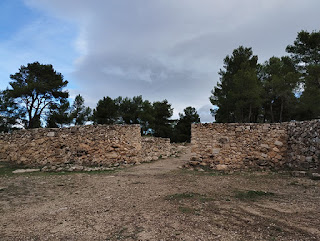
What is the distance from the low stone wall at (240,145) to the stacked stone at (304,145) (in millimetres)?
417

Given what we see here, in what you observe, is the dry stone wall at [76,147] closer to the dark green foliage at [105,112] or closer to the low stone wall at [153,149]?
the low stone wall at [153,149]

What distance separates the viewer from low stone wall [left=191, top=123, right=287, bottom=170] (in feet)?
30.4

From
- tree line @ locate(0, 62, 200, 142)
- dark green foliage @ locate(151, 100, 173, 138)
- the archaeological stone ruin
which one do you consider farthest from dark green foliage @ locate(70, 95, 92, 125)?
the archaeological stone ruin

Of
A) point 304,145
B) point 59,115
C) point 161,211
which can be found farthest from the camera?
point 59,115

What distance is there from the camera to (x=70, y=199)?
196 inches

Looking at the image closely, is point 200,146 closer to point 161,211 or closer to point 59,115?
point 161,211

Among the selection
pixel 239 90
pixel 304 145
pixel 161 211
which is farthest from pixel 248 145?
pixel 239 90

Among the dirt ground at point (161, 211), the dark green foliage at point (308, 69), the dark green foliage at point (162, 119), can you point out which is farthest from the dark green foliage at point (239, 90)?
the dirt ground at point (161, 211)

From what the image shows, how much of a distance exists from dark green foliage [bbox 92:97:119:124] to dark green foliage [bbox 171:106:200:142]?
9917mm

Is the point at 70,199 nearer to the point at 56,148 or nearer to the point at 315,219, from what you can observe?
the point at 315,219

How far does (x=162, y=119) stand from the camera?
33156 millimetres

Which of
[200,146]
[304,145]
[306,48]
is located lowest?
[200,146]

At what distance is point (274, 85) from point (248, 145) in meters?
16.8

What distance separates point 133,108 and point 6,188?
27.5 metres
